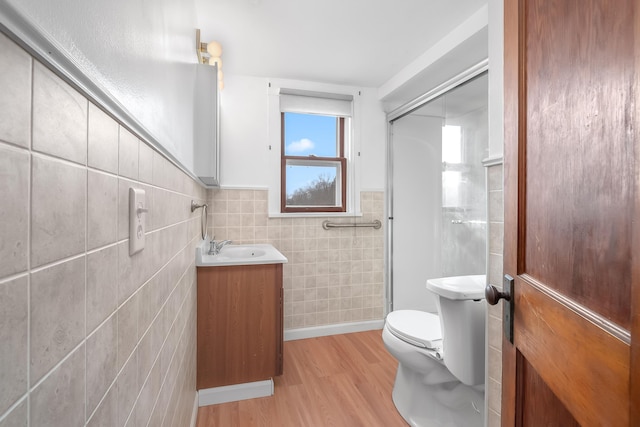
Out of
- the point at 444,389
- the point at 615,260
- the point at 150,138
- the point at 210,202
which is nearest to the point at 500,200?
the point at 615,260

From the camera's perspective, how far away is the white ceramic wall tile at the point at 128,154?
559mm

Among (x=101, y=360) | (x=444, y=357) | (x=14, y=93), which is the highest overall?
(x=14, y=93)

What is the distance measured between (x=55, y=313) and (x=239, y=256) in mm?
2037

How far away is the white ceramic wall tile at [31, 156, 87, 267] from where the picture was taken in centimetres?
32

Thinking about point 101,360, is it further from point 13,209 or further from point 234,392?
point 234,392

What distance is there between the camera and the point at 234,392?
1.84 metres

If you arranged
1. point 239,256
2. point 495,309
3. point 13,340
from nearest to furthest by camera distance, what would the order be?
1. point 13,340
2. point 495,309
3. point 239,256

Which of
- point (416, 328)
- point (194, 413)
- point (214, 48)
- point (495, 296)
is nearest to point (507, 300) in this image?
point (495, 296)

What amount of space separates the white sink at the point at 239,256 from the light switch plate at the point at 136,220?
1.17 meters

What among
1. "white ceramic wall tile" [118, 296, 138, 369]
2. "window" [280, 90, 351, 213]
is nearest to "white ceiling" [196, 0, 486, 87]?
"window" [280, 90, 351, 213]

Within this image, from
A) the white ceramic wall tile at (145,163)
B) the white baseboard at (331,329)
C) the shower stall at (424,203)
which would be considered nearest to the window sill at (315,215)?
the shower stall at (424,203)

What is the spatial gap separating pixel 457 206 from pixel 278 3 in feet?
7.08

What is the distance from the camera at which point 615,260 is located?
398 millimetres

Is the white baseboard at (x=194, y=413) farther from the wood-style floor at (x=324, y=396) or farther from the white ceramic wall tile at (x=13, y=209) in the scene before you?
the white ceramic wall tile at (x=13, y=209)
